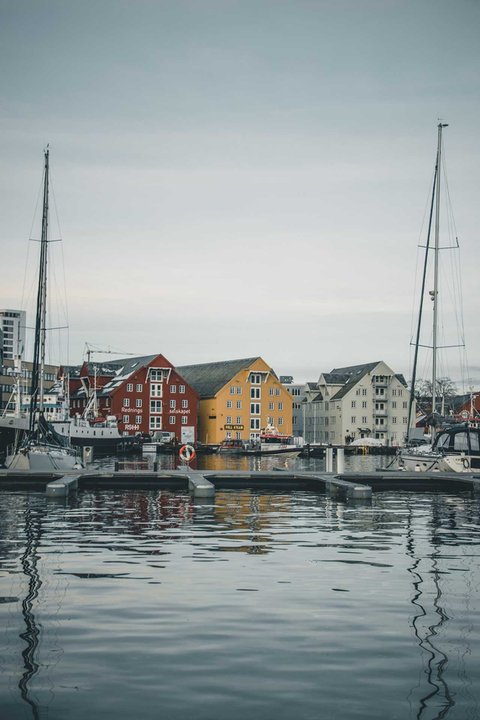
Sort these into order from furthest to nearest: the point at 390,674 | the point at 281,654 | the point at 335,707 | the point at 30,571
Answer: the point at 30,571
the point at 281,654
the point at 390,674
the point at 335,707

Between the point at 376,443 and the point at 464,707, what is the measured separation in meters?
126

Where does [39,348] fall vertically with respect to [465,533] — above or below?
above

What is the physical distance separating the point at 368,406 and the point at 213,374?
1107 inches

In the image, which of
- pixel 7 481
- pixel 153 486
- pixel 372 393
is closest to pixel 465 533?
pixel 153 486

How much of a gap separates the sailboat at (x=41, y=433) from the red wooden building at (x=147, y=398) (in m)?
67.4

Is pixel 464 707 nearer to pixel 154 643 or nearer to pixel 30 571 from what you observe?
pixel 154 643

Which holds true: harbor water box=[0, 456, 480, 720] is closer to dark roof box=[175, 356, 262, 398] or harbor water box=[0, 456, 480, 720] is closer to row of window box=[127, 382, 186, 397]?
row of window box=[127, 382, 186, 397]

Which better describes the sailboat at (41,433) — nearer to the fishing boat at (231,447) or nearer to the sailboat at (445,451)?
the sailboat at (445,451)

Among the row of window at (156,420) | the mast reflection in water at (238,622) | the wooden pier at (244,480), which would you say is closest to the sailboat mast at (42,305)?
the wooden pier at (244,480)

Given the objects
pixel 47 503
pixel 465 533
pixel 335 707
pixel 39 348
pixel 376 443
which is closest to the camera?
pixel 335 707

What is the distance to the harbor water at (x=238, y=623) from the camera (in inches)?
348

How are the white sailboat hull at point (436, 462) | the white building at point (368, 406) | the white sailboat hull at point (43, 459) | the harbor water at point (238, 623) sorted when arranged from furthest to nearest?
the white building at point (368, 406) < the white sailboat hull at point (43, 459) < the white sailboat hull at point (436, 462) < the harbor water at point (238, 623)

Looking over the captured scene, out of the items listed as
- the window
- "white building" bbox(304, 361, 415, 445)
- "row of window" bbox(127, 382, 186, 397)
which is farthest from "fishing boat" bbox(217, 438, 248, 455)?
"white building" bbox(304, 361, 415, 445)

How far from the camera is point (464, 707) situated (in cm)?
868
